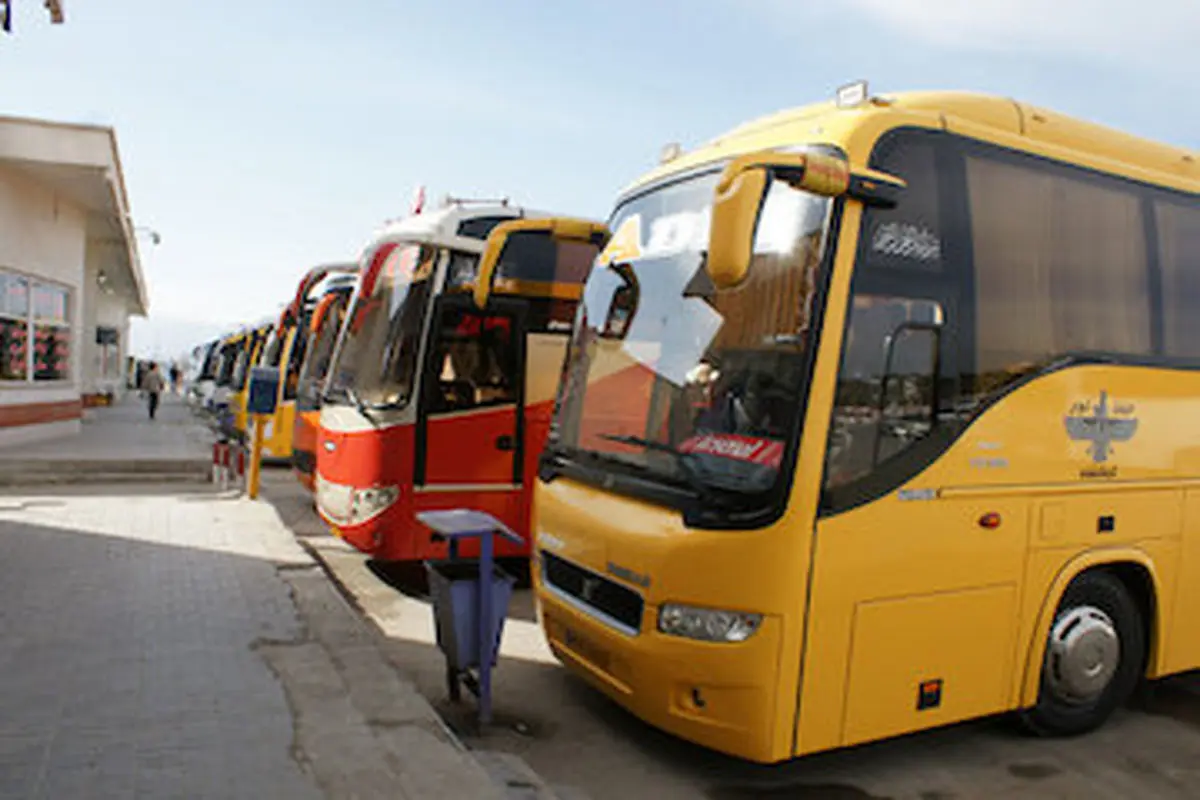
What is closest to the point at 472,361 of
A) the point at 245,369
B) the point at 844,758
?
the point at 844,758

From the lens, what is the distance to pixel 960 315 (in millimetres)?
4723

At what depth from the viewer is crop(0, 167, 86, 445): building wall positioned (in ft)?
52.4

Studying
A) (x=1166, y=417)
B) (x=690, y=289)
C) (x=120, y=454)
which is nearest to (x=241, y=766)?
(x=690, y=289)

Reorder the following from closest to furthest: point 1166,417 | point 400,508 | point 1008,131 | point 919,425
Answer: point 919,425
point 1008,131
point 1166,417
point 400,508

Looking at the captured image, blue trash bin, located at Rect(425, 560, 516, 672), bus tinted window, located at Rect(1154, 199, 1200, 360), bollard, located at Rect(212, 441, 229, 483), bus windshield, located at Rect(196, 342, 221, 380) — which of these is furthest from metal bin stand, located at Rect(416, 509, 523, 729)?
bus windshield, located at Rect(196, 342, 221, 380)

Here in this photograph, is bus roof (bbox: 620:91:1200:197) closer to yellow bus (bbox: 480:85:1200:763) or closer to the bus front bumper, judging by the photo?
yellow bus (bbox: 480:85:1200:763)

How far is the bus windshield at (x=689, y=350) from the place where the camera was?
431cm

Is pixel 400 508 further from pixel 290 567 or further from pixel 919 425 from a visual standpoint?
pixel 919 425

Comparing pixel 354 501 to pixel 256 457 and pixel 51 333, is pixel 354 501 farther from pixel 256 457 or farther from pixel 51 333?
pixel 51 333

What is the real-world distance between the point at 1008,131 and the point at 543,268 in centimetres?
462

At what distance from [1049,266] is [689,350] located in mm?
2118

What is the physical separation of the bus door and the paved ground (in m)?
2.23

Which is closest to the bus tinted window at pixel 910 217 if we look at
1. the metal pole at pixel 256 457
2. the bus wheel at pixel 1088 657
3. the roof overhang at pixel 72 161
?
the bus wheel at pixel 1088 657

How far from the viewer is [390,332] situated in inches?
331
